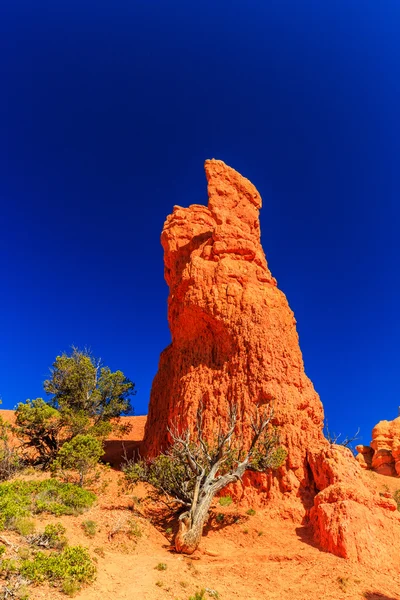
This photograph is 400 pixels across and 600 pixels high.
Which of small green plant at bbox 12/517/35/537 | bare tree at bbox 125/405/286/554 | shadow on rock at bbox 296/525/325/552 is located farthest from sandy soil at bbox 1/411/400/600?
small green plant at bbox 12/517/35/537

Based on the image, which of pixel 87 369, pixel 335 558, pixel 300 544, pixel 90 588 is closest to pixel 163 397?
pixel 87 369

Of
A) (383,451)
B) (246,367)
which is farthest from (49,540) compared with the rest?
(383,451)

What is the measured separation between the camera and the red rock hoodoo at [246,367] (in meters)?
13.6

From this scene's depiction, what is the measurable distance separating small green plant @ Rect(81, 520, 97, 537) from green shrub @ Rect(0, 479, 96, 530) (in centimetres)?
101

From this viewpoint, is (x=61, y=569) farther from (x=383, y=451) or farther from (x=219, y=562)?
(x=383, y=451)

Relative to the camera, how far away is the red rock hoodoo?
13633 mm

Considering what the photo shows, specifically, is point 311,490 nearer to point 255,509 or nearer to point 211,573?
point 255,509

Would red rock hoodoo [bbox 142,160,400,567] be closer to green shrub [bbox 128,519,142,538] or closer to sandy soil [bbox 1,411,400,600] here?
sandy soil [bbox 1,411,400,600]

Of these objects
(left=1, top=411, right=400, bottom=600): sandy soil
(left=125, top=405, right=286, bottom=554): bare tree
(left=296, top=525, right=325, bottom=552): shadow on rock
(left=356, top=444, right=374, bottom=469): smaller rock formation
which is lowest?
(left=1, top=411, right=400, bottom=600): sandy soil

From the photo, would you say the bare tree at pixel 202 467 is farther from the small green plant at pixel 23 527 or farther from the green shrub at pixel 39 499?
the small green plant at pixel 23 527

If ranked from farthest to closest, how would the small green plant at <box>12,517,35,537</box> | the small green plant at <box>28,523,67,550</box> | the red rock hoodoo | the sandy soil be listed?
the red rock hoodoo
the small green plant at <box>12,517,35,537</box>
the small green plant at <box>28,523,67,550</box>
the sandy soil

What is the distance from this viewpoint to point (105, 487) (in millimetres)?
17188

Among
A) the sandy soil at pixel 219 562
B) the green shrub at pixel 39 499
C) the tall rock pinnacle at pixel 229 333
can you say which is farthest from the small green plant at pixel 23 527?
the tall rock pinnacle at pixel 229 333

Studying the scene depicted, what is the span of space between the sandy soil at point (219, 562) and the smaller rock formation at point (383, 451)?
27.6m
